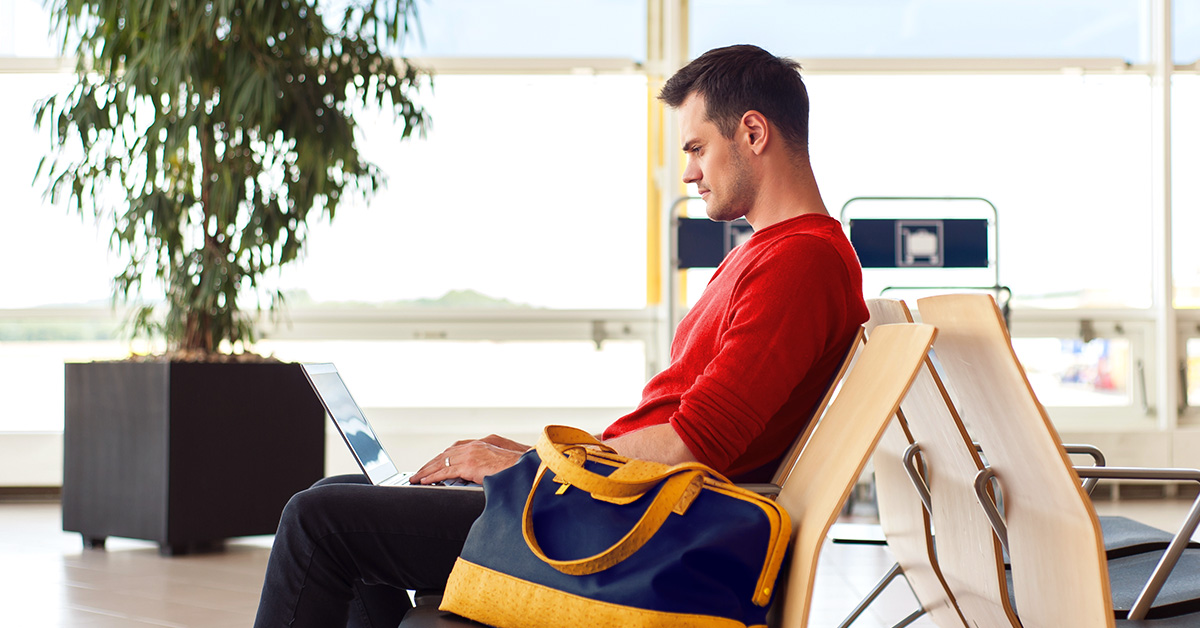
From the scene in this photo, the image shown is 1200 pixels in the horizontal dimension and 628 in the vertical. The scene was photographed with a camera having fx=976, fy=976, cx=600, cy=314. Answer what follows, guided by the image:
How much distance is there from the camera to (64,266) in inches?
206

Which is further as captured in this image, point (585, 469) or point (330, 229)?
point (330, 229)

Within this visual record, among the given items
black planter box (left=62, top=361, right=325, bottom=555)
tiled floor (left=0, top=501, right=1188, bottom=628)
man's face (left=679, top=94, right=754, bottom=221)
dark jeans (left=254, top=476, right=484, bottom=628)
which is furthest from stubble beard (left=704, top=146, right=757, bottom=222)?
black planter box (left=62, top=361, right=325, bottom=555)

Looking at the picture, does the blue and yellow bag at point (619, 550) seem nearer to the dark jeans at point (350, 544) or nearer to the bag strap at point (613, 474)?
the bag strap at point (613, 474)

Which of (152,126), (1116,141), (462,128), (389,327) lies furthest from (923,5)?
(152,126)

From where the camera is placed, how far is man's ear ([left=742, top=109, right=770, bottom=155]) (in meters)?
1.52

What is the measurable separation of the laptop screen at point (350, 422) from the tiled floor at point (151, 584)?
1120 mm

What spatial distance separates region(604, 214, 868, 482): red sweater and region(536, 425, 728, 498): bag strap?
189 millimetres

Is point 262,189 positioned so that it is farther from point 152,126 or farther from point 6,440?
point 6,440

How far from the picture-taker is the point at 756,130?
1.53 metres

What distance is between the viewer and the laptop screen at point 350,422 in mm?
1617

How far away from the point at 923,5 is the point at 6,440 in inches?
209

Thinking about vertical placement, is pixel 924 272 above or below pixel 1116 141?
below

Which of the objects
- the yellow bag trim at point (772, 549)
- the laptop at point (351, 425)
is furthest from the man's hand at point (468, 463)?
the yellow bag trim at point (772, 549)

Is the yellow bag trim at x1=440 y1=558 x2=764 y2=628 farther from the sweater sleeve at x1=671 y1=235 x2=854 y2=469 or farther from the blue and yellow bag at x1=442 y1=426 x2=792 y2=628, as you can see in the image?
the sweater sleeve at x1=671 y1=235 x2=854 y2=469
